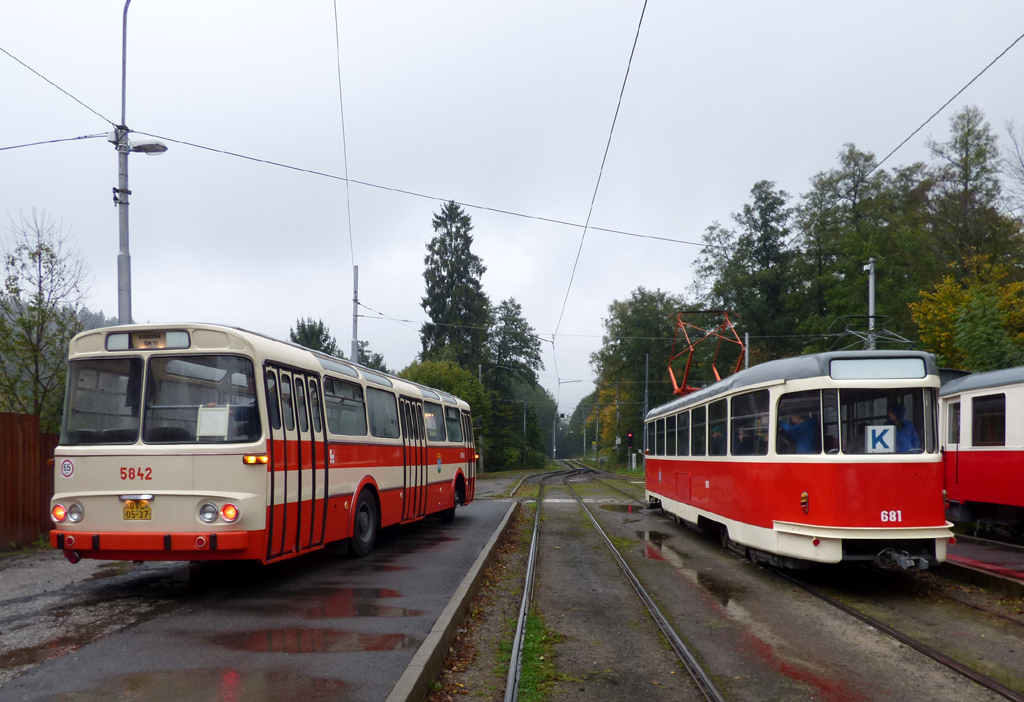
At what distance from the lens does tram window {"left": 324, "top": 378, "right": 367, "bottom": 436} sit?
10.8 metres

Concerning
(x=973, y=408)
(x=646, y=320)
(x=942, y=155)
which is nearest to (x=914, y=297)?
(x=942, y=155)

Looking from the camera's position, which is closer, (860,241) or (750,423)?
(750,423)

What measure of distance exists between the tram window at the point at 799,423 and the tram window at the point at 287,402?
5929 millimetres

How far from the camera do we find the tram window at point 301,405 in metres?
9.63

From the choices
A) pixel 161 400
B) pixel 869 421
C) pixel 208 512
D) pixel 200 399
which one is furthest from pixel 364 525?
pixel 869 421

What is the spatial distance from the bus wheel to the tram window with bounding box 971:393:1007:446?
10529 mm

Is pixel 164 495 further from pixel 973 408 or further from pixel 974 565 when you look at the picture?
pixel 973 408

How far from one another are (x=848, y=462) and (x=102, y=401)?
827cm

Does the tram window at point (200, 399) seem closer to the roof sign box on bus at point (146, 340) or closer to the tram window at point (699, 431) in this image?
the roof sign box on bus at point (146, 340)

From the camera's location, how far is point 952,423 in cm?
1598

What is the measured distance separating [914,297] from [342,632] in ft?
144

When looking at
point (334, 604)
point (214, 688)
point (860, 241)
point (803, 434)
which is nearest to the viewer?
point (214, 688)

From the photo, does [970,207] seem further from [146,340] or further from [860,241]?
[146,340]

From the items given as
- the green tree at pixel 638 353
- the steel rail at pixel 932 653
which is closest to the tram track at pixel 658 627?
the steel rail at pixel 932 653
